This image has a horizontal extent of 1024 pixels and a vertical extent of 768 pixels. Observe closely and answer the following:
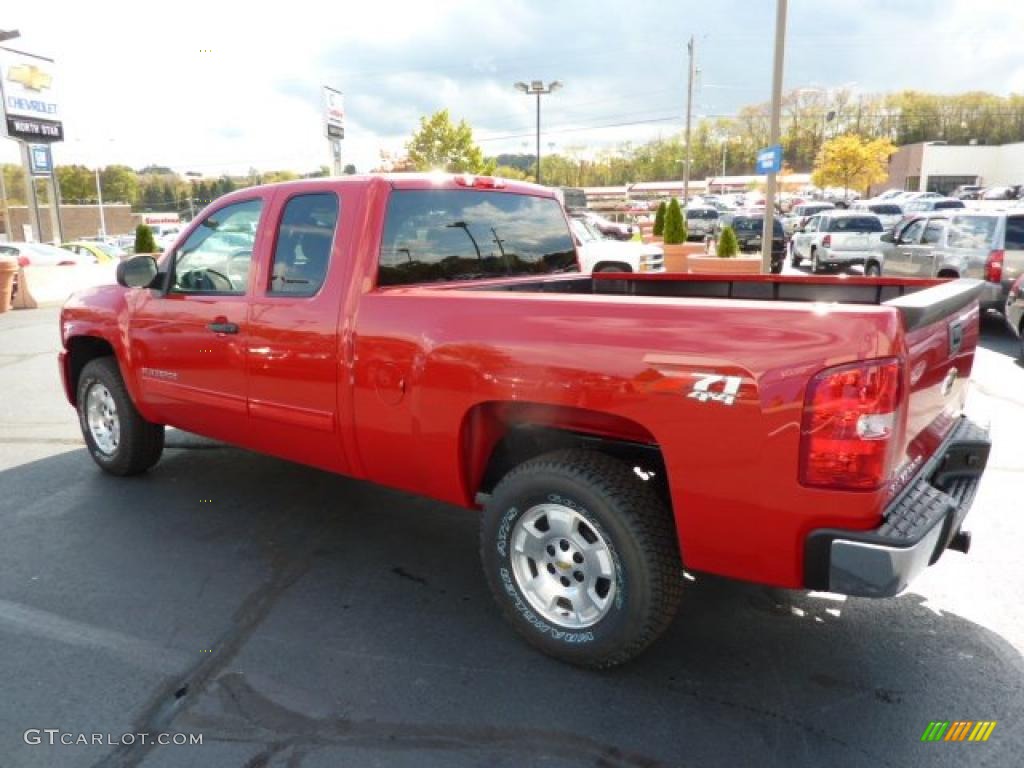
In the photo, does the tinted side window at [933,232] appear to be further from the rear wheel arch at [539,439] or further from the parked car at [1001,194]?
the parked car at [1001,194]

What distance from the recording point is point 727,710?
282 cm

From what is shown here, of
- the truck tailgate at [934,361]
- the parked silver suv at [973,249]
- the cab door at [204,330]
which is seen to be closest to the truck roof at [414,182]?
the cab door at [204,330]

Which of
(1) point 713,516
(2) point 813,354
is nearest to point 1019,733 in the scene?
(1) point 713,516

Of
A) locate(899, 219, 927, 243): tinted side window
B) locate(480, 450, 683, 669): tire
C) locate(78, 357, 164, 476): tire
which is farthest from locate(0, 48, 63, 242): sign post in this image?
locate(480, 450, 683, 669): tire

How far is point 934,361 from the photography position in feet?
9.31

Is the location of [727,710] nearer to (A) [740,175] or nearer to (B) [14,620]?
(B) [14,620]

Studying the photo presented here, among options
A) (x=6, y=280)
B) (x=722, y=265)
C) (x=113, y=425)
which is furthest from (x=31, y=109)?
(x=113, y=425)

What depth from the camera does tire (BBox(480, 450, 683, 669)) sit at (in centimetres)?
283

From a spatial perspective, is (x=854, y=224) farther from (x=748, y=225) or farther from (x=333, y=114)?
(x=333, y=114)

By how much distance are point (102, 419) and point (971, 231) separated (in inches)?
462

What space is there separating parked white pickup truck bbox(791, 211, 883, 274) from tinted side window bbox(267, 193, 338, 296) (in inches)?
623

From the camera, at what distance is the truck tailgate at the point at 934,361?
2.54 meters

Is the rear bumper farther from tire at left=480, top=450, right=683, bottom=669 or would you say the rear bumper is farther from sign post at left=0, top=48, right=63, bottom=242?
sign post at left=0, top=48, right=63, bottom=242

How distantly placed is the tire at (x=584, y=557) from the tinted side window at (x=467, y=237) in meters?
1.26
